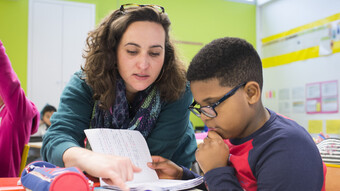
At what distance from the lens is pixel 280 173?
738 mm

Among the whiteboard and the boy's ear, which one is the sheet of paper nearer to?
the boy's ear

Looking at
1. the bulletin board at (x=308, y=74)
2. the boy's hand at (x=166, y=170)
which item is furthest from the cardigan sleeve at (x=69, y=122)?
the bulletin board at (x=308, y=74)

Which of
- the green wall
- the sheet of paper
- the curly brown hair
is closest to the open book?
the sheet of paper

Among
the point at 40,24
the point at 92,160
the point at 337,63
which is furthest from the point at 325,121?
the point at 92,160

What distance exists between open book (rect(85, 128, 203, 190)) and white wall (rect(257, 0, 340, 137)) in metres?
4.01

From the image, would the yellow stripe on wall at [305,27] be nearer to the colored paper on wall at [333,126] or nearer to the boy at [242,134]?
the colored paper on wall at [333,126]

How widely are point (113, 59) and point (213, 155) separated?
0.56 meters

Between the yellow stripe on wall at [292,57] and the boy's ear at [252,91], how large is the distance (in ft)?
13.5

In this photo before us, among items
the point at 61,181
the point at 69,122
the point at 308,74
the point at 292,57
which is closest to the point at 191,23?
the point at 292,57

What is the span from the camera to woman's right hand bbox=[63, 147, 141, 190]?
66cm

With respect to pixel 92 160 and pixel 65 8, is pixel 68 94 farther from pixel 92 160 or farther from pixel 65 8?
pixel 65 8

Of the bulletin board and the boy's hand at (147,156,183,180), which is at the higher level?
the bulletin board

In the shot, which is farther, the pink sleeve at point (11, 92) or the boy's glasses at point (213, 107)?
the pink sleeve at point (11, 92)

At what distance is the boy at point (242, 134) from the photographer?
2.44 ft
